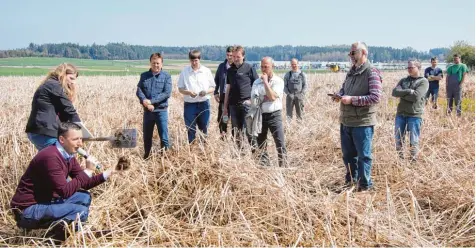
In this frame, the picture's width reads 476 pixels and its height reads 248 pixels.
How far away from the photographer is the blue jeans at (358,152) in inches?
170

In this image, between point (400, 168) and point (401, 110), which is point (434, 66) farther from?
point (400, 168)

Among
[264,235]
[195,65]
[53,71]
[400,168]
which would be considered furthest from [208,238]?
[195,65]

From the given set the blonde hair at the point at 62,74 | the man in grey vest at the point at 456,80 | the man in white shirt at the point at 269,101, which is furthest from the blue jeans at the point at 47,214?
the man in grey vest at the point at 456,80

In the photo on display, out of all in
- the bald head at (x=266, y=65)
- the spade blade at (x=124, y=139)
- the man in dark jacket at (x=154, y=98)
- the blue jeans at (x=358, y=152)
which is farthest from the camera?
the man in dark jacket at (x=154, y=98)

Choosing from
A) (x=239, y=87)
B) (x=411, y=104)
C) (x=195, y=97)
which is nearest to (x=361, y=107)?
(x=411, y=104)

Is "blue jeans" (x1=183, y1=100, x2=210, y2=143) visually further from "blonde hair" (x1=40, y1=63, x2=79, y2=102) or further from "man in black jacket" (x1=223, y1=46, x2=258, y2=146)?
"blonde hair" (x1=40, y1=63, x2=79, y2=102)

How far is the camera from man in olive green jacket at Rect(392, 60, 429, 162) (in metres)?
5.19

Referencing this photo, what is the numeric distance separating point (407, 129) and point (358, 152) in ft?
4.33

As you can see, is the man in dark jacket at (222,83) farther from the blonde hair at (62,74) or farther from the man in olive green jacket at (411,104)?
the blonde hair at (62,74)

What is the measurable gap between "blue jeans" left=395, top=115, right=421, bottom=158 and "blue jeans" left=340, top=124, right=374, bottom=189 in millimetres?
862

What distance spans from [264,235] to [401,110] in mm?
2934

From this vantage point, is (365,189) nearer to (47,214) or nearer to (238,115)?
(238,115)

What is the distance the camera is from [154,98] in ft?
17.6

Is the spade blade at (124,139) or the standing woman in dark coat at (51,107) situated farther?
the standing woman in dark coat at (51,107)
